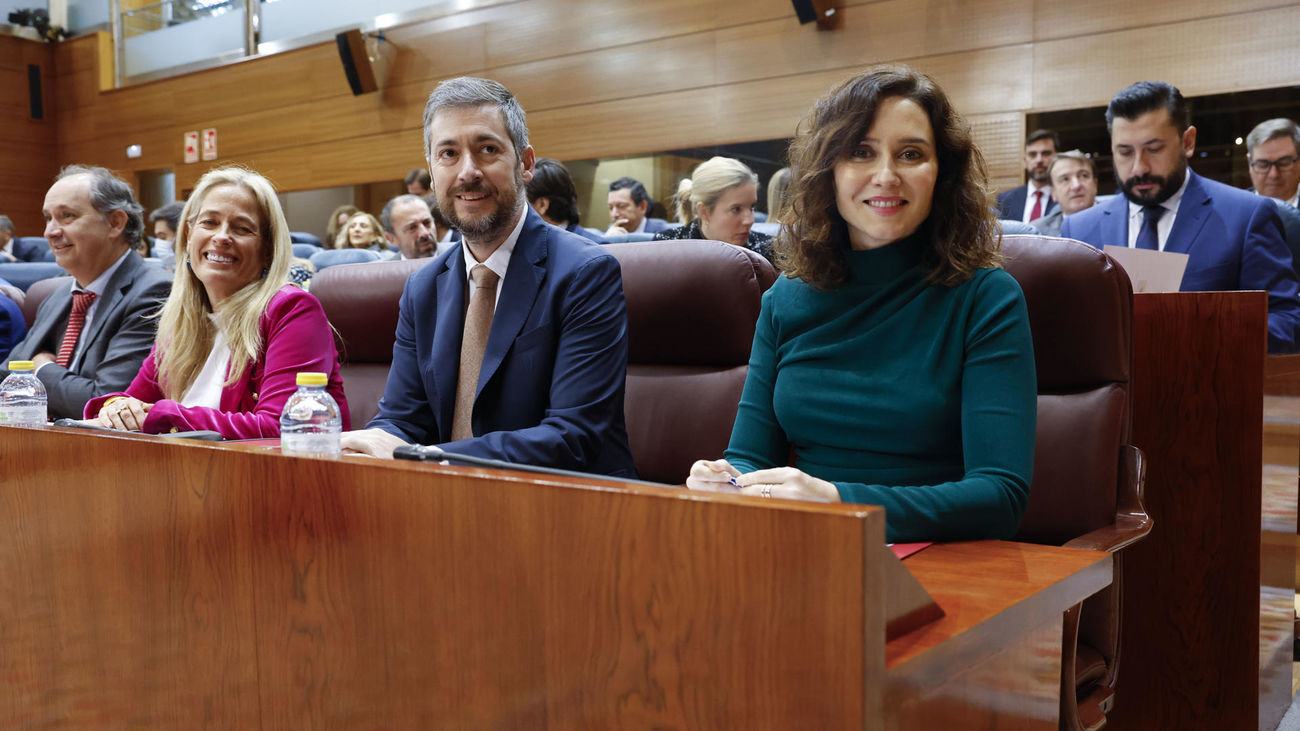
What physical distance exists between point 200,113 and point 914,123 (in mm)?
7903

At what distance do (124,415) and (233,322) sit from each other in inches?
10.5

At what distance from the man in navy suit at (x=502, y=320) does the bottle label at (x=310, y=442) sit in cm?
42

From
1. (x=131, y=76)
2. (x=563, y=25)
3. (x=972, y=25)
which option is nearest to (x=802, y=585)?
(x=972, y=25)

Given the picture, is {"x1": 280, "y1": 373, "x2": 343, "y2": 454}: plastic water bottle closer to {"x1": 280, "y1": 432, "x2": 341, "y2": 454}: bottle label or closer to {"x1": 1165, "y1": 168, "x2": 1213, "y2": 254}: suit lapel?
{"x1": 280, "y1": 432, "x2": 341, "y2": 454}: bottle label

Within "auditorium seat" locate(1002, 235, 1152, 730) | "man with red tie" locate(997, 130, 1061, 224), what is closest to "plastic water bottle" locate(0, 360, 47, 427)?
"auditorium seat" locate(1002, 235, 1152, 730)

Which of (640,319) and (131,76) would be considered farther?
(131,76)

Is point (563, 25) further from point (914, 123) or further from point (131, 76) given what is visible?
point (914, 123)

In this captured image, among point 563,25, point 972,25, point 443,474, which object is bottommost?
point 443,474

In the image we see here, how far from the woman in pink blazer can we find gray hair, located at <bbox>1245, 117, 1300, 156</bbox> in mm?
3539

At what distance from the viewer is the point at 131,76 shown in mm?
8695

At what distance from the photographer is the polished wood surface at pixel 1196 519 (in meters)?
1.60

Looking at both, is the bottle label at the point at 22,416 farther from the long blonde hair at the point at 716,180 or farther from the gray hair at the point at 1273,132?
the gray hair at the point at 1273,132

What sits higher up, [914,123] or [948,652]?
[914,123]

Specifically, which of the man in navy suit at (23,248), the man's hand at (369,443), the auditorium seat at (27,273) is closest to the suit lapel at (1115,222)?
the man's hand at (369,443)
